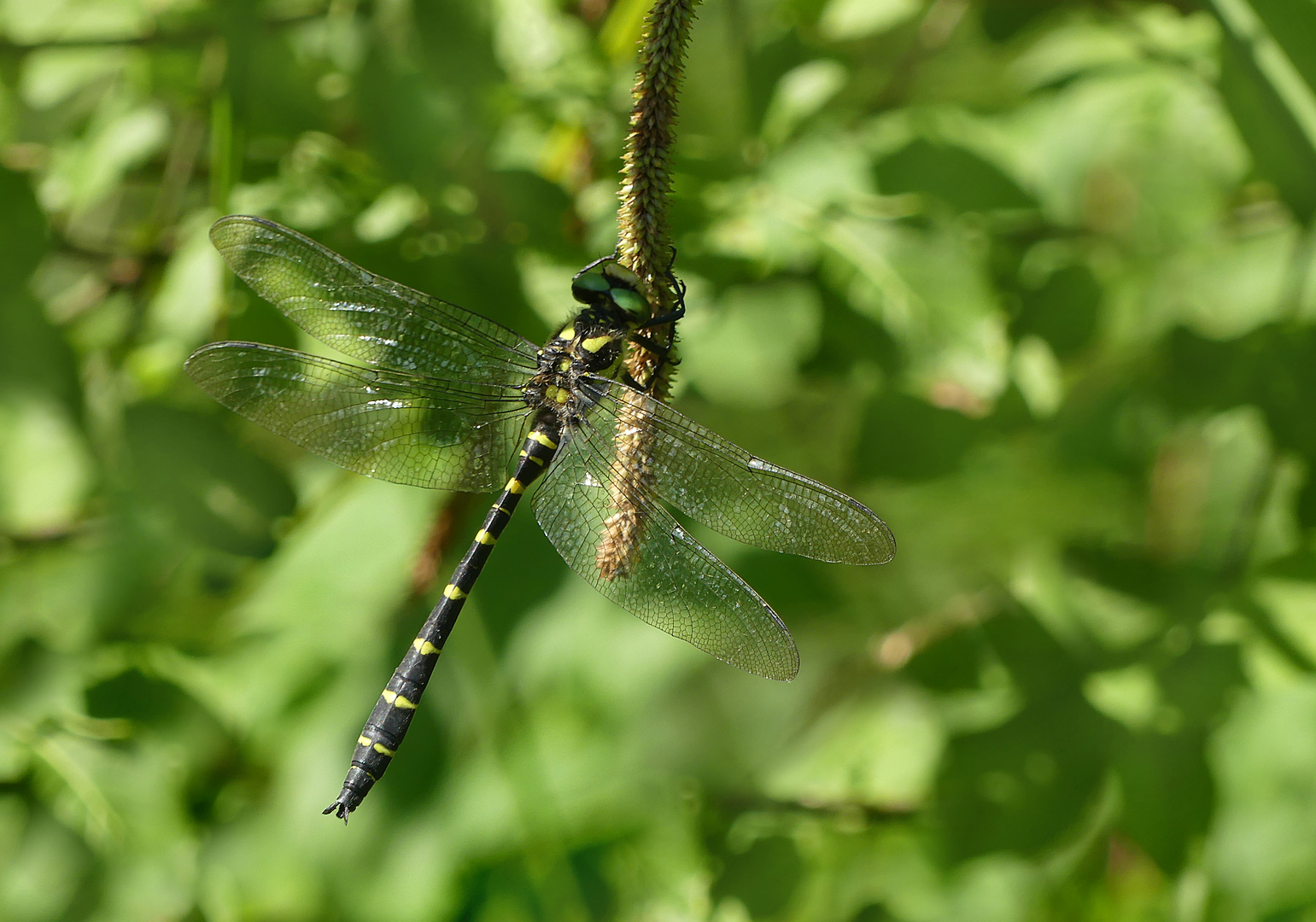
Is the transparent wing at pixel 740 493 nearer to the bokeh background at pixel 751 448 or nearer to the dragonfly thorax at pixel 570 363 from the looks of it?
the dragonfly thorax at pixel 570 363

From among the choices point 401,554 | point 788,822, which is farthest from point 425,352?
point 788,822

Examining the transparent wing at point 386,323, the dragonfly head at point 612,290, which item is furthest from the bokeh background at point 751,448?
the dragonfly head at point 612,290

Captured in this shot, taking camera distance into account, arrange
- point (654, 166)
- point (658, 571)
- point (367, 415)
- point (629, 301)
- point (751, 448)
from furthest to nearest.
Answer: point (751, 448) → point (367, 415) → point (658, 571) → point (629, 301) → point (654, 166)

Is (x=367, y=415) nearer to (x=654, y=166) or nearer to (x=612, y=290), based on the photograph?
Result: (x=612, y=290)

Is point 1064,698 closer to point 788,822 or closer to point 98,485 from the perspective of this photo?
point 788,822

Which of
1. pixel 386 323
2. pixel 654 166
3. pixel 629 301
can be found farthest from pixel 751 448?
pixel 654 166

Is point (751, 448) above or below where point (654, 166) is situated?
below

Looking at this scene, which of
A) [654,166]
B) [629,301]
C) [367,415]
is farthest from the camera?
[367,415]

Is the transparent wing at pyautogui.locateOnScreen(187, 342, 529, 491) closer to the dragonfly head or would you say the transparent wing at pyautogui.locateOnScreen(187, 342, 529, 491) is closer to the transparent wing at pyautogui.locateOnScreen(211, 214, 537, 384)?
the transparent wing at pyautogui.locateOnScreen(211, 214, 537, 384)
